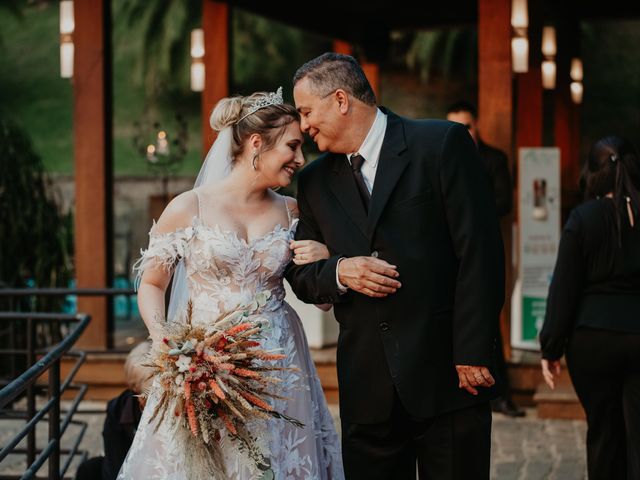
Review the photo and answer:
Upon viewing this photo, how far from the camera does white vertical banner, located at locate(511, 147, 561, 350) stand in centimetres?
905

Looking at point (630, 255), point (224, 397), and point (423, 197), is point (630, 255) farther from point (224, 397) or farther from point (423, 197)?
point (224, 397)

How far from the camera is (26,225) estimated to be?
1043 centimetres

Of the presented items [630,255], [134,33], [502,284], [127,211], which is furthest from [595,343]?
[134,33]

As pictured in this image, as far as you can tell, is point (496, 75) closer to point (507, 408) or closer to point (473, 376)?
point (507, 408)

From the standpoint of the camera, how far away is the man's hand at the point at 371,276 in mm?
3779

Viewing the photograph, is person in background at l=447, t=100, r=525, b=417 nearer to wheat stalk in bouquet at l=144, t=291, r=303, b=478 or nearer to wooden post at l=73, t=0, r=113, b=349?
wooden post at l=73, t=0, r=113, b=349

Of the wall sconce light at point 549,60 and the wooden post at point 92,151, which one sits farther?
the wall sconce light at point 549,60

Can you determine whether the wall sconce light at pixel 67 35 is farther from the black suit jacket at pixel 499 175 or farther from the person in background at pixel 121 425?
the person in background at pixel 121 425

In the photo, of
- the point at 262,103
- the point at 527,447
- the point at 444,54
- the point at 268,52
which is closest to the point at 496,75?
the point at 527,447

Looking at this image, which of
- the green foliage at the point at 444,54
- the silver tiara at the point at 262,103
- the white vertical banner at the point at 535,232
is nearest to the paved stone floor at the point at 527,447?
the white vertical banner at the point at 535,232

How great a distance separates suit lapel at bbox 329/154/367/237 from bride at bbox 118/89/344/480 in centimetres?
43

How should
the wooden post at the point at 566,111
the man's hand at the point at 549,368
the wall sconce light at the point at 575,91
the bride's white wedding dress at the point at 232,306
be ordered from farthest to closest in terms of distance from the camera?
the wall sconce light at the point at 575,91, the wooden post at the point at 566,111, the man's hand at the point at 549,368, the bride's white wedding dress at the point at 232,306

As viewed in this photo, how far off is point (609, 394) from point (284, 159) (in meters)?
1.82

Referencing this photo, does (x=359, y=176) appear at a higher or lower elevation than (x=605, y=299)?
higher
